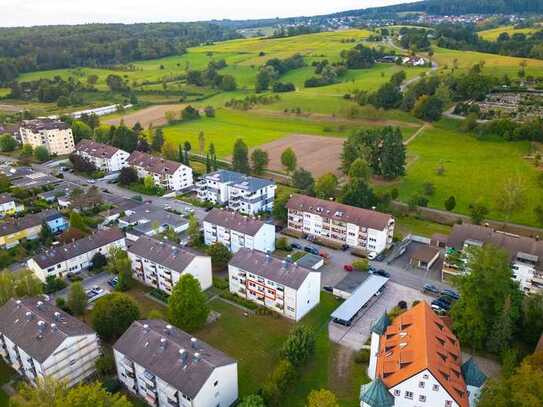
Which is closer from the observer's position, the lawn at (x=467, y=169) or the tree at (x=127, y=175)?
the lawn at (x=467, y=169)

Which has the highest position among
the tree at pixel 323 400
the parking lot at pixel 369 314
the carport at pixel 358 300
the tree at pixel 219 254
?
the tree at pixel 323 400

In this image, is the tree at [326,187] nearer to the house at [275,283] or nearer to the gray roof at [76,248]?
the house at [275,283]

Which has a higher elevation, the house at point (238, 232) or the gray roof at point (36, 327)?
the gray roof at point (36, 327)

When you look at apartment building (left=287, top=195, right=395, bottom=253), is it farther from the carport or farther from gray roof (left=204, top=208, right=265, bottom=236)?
gray roof (left=204, top=208, right=265, bottom=236)

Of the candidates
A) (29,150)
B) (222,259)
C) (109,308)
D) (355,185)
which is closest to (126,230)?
(222,259)

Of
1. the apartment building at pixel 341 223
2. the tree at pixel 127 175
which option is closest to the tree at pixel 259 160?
the apartment building at pixel 341 223

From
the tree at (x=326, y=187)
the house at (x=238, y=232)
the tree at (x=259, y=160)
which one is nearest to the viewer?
the house at (x=238, y=232)

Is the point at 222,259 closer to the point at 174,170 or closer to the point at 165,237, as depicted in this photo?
the point at 165,237

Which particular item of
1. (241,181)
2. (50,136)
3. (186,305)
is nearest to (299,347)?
(186,305)
